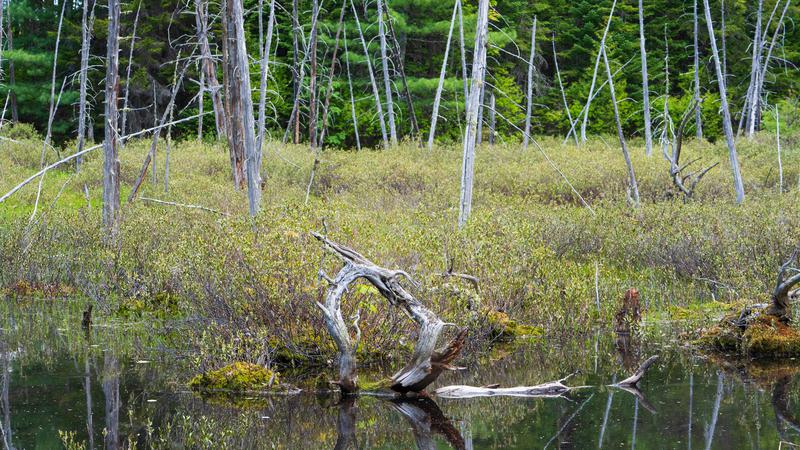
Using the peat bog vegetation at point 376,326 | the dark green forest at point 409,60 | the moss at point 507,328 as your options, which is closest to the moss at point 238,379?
the peat bog vegetation at point 376,326

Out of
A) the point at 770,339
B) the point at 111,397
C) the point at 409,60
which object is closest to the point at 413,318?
the point at 111,397

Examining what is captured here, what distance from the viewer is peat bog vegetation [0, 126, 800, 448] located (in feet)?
23.0

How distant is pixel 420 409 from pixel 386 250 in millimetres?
2554

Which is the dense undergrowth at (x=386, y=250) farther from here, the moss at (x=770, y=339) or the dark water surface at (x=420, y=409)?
the moss at (x=770, y=339)

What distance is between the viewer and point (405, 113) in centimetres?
3656

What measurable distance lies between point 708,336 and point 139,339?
20.3 ft

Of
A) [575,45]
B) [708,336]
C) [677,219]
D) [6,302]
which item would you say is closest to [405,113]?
[575,45]

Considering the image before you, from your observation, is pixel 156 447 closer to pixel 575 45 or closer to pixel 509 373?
pixel 509 373

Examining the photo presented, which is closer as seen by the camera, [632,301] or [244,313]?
[244,313]

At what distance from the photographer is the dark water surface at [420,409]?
21.6ft

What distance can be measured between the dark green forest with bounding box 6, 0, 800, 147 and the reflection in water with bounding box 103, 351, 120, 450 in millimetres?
21389

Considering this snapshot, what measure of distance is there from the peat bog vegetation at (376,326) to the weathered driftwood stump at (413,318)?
0.25m

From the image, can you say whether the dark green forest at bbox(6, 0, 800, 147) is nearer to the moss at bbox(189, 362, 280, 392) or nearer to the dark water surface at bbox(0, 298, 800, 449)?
the dark water surface at bbox(0, 298, 800, 449)

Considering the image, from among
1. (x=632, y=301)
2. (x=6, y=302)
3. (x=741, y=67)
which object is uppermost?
(x=741, y=67)
